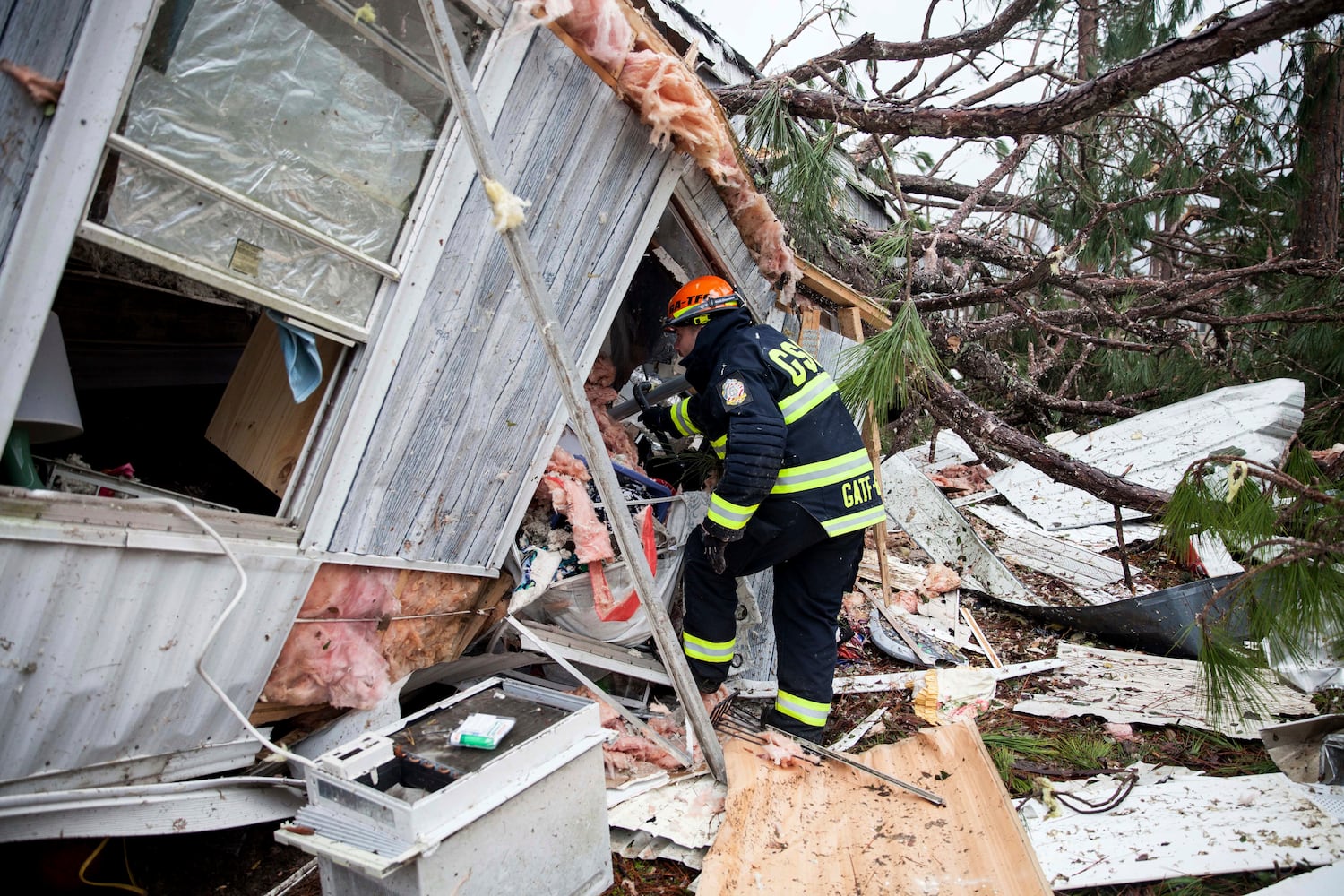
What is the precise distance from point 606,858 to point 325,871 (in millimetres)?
779

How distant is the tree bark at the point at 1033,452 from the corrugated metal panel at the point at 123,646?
3683 millimetres

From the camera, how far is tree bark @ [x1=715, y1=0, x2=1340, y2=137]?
279cm

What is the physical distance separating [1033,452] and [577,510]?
10.3 feet

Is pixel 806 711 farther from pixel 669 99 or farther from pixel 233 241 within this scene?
pixel 233 241

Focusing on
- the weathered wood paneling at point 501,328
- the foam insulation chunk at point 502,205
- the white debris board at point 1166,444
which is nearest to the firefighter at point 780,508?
the weathered wood paneling at point 501,328

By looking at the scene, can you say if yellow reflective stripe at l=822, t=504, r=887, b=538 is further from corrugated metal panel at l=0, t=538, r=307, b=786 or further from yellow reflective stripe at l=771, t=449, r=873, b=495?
corrugated metal panel at l=0, t=538, r=307, b=786

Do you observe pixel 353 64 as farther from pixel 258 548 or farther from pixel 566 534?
pixel 566 534

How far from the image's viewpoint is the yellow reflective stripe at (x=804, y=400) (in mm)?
3436

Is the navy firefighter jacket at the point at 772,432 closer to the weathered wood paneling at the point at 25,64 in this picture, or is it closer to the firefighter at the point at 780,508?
the firefighter at the point at 780,508

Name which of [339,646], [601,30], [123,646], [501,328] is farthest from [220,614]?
[601,30]

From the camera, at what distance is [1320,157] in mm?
5598

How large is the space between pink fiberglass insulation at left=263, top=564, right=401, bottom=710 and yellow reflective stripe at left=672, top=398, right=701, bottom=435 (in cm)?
154

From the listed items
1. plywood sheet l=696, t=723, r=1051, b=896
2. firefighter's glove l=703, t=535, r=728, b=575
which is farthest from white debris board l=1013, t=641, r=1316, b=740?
firefighter's glove l=703, t=535, r=728, b=575

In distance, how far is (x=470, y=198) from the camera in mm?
2566
